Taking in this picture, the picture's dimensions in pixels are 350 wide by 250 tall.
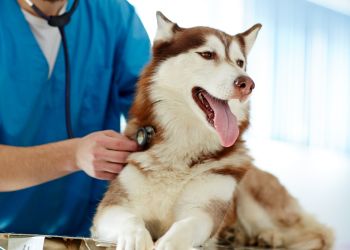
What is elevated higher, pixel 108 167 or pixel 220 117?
pixel 220 117

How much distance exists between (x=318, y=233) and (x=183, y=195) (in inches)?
18.0

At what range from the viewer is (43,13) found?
3.90 feet

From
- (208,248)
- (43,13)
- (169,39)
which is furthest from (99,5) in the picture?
(208,248)

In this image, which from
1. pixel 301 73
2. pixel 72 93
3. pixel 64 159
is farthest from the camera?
pixel 301 73

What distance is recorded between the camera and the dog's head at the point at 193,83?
35.7 inches

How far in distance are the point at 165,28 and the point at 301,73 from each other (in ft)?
3.57

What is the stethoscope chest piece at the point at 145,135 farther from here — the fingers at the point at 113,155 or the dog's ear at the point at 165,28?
the dog's ear at the point at 165,28

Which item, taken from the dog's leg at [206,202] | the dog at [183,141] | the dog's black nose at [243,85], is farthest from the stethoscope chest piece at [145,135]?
the dog's black nose at [243,85]

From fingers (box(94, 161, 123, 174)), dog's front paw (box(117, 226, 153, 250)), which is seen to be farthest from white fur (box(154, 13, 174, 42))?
dog's front paw (box(117, 226, 153, 250))

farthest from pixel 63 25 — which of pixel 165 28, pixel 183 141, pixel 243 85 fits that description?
pixel 243 85

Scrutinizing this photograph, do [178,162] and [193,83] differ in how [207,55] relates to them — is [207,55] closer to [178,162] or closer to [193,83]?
[193,83]

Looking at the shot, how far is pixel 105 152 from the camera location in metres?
1.01

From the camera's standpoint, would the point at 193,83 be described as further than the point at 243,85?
Yes

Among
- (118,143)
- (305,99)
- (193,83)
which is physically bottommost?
(305,99)
